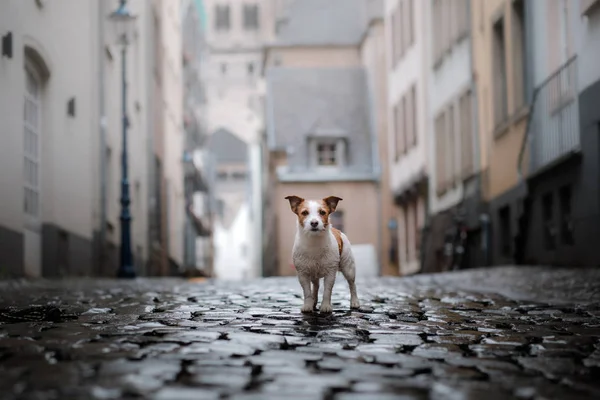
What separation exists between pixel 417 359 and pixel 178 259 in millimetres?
36186

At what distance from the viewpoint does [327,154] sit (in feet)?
151

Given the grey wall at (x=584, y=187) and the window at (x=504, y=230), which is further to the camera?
the window at (x=504, y=230)

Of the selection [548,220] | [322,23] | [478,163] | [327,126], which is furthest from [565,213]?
[322,23]

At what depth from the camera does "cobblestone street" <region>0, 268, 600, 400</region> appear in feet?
13.5

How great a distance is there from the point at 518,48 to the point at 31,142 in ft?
30.4

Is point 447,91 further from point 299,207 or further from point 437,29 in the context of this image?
point 299,207

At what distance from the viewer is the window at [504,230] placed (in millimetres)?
21234

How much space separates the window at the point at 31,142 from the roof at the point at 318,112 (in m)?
27.4

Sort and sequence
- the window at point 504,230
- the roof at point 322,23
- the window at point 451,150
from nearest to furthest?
the window at point 504,230 < the window at point 451,150 < the roof at point 322,23

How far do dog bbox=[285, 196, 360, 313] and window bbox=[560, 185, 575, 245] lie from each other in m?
9.79

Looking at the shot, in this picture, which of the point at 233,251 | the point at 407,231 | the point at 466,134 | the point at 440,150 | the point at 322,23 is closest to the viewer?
the point at 466,134

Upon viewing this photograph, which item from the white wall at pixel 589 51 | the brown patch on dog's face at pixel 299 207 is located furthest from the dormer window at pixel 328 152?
the brown patch on dog's face at pixel 299 207

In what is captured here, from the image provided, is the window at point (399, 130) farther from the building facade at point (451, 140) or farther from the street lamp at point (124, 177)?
the street lamp at point (124, 177)

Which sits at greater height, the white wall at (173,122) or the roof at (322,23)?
the roof at (322,23)
